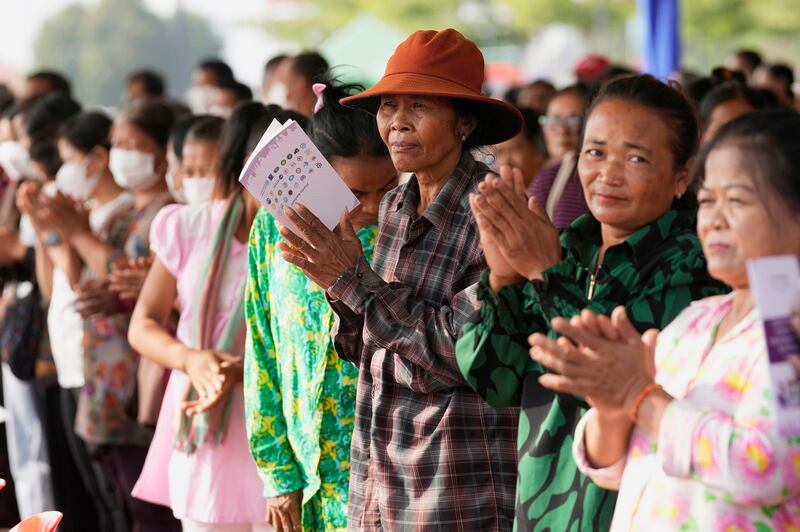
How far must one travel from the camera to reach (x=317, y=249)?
291cm

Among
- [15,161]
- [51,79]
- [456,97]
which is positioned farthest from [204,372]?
[51,79]

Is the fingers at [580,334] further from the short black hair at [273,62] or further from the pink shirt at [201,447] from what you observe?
the short black hair at [273,62]

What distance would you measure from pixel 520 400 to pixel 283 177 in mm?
759

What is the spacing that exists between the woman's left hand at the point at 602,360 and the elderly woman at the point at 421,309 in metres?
0.76

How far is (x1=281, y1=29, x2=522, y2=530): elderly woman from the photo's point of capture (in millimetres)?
2859

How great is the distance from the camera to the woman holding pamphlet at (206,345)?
12.5ft

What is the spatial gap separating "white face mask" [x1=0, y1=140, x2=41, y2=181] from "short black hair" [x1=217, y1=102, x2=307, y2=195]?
8.92ft

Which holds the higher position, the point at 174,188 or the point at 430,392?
the point at 174,188

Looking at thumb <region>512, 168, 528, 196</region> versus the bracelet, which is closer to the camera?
the bracelet

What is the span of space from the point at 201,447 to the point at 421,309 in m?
1.31

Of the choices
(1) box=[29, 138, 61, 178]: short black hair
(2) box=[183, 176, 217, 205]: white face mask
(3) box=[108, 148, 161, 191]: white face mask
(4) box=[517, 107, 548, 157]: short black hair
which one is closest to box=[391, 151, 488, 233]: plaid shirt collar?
(2) box=[183, 176, 217, 205]: white face mask

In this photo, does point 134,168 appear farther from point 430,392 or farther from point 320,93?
point 430,392

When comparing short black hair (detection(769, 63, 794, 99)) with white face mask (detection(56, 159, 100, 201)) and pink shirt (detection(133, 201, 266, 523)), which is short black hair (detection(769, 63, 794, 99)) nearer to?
white face mask (detection(56, 159, 100, 201))

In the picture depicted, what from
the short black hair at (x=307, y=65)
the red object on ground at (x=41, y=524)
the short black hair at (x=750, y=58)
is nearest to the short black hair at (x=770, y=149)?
the red object on ground at (x=41, y=524)
